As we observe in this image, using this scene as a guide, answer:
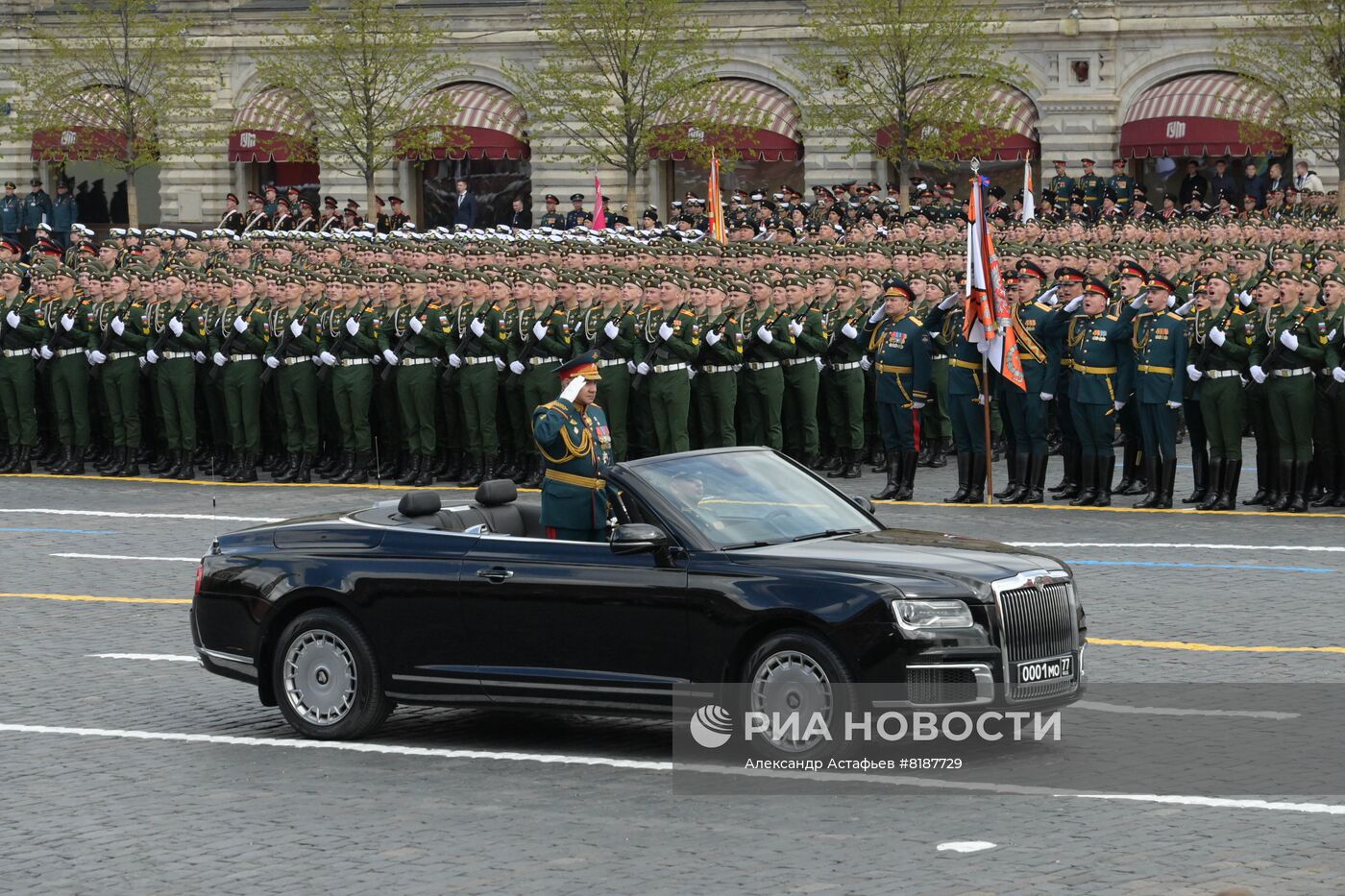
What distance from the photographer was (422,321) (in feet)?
77.7

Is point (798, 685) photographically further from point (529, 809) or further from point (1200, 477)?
point (1200, 477)

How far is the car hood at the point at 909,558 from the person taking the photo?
1002 cm

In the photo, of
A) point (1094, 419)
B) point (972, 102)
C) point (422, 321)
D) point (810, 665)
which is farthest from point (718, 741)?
point (972, 102)

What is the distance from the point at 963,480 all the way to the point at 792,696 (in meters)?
11.0

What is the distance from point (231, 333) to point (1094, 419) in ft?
30.4

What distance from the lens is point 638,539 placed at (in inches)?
408

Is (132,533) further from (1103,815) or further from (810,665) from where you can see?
(1103,815)

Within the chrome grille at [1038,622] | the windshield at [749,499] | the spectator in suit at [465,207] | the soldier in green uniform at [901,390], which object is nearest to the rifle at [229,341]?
the soldier in green uniform at [901,390]

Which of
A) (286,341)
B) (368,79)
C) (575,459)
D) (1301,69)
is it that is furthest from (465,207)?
(575,459)

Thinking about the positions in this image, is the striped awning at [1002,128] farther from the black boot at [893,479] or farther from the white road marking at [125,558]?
the white road marking at [125,558]

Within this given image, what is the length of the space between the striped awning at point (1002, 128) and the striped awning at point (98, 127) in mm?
17766

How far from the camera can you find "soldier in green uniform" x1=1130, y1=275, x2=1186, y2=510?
64.6 ft

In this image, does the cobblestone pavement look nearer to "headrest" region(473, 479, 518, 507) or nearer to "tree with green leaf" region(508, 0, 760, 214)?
"headrest" region(473, 479, 518, 507)

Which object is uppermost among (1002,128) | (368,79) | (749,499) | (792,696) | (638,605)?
(368,79)
